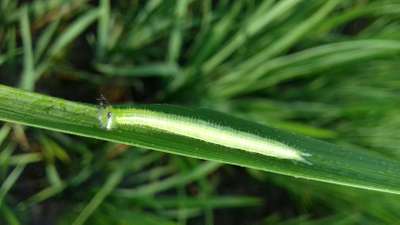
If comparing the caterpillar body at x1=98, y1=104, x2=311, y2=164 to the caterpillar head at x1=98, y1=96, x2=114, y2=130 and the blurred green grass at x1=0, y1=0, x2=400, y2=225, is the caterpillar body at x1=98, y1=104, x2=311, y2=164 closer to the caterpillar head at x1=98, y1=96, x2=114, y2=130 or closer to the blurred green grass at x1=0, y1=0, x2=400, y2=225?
the caterpillar head at x1=98, y1=96, x2=114, y2=130

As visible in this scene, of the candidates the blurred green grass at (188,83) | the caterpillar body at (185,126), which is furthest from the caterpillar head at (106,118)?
the blurred green grass at (188,83)

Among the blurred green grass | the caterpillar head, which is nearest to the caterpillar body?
the caterpillar head

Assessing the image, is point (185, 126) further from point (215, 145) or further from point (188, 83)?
point (188, 83)

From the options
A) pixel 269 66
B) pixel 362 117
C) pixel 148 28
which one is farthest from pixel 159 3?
pixel 362 117

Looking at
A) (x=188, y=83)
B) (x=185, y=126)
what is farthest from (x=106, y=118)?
(x=188, y=83)

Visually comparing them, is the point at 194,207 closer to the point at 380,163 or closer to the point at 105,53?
the point at 105,53
